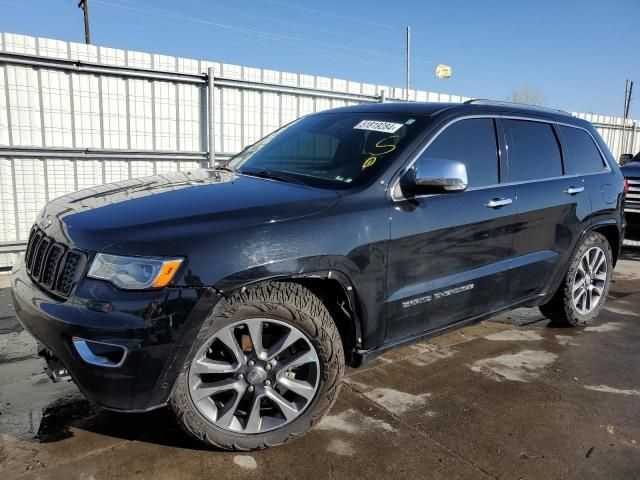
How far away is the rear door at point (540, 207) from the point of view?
362 cm

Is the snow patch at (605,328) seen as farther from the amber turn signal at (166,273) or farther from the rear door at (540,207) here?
the amber turn signal at (166,273)

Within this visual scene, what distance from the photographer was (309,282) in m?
2.64

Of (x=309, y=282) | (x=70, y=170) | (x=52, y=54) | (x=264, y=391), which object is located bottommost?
A: (x=264, y=391)

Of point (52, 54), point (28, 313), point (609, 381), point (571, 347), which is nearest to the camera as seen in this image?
point (28, 313)

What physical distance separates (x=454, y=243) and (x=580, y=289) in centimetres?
207

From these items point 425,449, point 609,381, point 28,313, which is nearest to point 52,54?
point 28,313

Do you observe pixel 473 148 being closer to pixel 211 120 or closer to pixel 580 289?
pixel 580 289

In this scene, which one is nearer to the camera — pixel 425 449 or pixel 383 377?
pixel 425 449

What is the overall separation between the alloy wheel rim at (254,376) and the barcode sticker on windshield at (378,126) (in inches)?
55.9

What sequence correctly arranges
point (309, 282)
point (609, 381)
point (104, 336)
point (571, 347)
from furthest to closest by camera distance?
point (571, 347) < point (609, 381) < point (309, 282) < point (104, 336)

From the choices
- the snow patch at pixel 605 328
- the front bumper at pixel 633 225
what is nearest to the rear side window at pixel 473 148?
the snow patch at pixel 605 328

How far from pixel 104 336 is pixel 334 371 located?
1137 mm

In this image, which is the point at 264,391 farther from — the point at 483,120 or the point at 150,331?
the point at 483,120

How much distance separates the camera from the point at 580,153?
14.2 ft
